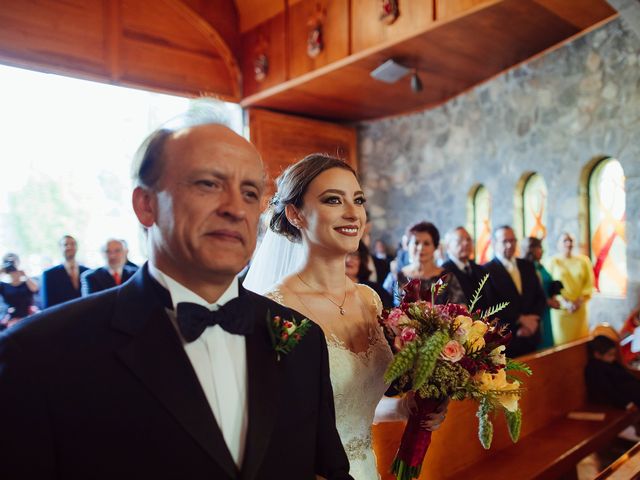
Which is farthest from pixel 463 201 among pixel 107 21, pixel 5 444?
pixel 5 444

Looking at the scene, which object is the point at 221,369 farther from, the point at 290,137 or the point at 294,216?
the point at 290,137

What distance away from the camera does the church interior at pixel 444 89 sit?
6.44 metres

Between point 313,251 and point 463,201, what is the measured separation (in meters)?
6.96

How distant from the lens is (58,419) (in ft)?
3.35

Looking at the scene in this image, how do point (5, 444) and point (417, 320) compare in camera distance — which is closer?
point (5, 444)

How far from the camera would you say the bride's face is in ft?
6.91

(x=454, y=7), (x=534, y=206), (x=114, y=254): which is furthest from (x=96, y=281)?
(x=534, y=206)

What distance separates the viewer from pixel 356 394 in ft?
6.78

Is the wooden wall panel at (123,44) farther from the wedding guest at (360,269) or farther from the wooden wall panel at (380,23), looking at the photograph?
the wedding guest at (360,269)

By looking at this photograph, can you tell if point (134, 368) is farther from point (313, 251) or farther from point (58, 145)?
point (58, 145)

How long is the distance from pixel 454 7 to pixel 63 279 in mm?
5204

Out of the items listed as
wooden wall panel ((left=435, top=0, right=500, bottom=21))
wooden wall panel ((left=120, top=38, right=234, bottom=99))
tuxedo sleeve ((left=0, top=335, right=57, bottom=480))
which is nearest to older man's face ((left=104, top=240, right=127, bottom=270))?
wooden wall panel ((left=120, top=38, right=234, bottom=99))

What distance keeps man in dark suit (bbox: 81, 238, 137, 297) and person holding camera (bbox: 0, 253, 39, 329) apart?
0.58 meters

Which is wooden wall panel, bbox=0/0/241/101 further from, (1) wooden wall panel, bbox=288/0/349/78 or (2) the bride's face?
(2) the bride's face
